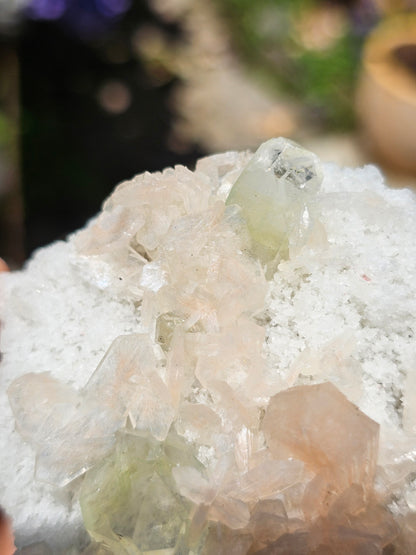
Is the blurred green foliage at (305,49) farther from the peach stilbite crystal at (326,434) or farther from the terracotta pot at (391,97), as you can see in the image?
the peach stilbite crystal at (326,434)

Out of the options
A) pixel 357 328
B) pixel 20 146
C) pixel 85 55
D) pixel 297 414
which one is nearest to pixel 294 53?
pixel 85 55

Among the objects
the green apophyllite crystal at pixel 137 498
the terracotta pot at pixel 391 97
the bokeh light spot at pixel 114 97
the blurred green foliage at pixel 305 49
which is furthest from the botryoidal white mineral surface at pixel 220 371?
the blurred green foliage at pixel 305 49

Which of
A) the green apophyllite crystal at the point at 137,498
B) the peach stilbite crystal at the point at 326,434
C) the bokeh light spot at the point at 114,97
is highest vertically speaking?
the peach stilbite crystal at the point at 326,434

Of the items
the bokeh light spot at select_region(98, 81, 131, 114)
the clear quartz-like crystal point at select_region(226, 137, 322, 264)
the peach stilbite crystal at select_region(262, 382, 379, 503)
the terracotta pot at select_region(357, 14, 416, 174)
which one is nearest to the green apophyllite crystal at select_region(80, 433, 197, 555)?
the peach stilbite crystal at select_region(262, 382, 379, 503)

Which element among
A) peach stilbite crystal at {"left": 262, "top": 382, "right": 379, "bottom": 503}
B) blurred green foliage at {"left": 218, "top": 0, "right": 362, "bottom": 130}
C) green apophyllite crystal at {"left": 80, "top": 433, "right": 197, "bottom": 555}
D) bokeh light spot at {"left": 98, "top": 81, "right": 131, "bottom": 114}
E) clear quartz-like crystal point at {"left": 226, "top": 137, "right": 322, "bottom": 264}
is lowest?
bokeh light spot at {"left": 98, "top": 81, "right": 131, "bottom": 114}

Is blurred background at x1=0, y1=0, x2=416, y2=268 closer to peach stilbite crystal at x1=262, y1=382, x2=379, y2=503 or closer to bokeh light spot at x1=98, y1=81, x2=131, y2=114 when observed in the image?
bokeh light spot at x1=98, y1=81, x2=131, y2=114

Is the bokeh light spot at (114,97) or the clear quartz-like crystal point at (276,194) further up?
Answer: the clear quartz-like crystal point at (276,194)

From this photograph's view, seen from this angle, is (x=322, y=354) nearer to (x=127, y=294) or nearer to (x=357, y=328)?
(x=357, y=328)

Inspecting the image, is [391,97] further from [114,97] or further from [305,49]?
[114,97]
